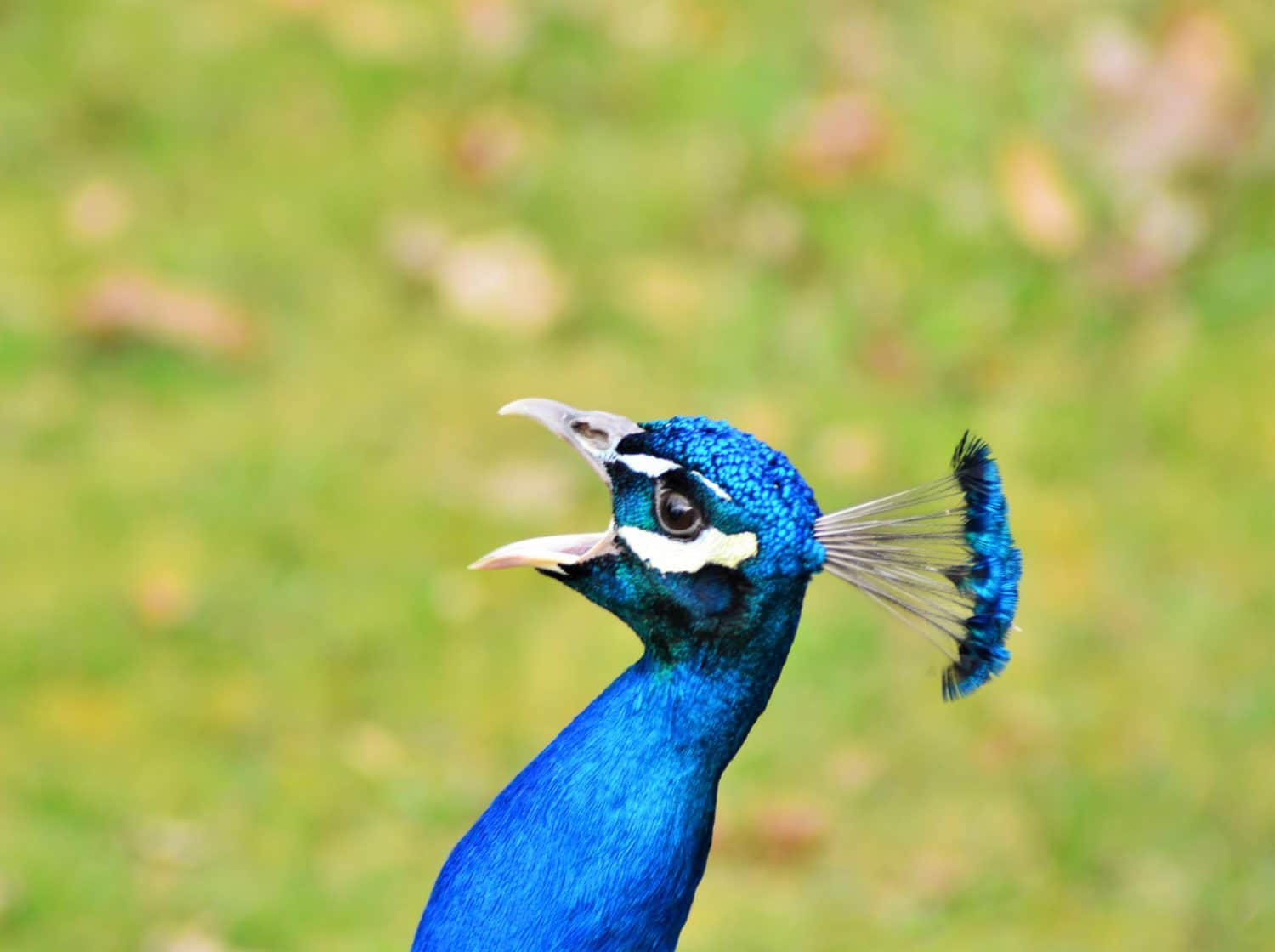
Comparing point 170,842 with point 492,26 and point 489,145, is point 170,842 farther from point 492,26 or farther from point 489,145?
point 492,26

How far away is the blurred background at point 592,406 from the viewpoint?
3.54 metres

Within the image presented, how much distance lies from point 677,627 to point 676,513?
12 centimetres

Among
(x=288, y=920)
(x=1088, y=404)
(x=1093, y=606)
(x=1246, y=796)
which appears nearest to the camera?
(x=288, y=920)

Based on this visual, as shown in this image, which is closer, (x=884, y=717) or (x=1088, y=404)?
(x=884, y=717)

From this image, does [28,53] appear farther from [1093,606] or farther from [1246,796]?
[1246,796]

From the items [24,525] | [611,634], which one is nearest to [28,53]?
[24,525]

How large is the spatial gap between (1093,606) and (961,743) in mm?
553

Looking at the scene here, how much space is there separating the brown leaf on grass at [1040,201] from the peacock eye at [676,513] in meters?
A: 3.25

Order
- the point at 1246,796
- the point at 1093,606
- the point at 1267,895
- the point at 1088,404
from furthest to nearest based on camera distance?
1. the point at 1088,404
2. the point at 1093,606
3. the point at 1246,796
4. the point at 1267,895

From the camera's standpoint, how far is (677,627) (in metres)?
1.94

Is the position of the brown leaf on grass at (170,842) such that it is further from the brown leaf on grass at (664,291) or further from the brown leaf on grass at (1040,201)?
the brown leaf on grass at (1040,201)

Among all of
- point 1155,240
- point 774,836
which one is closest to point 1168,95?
point 1155,240

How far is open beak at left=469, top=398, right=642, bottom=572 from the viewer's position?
194cm

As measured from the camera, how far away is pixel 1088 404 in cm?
475
